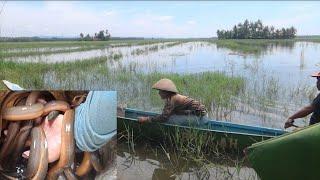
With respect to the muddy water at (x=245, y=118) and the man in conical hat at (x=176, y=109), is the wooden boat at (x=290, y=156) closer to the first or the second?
the muddy water at (x=245, y=118)

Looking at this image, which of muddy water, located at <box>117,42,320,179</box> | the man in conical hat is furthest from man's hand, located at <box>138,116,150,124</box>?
muddy water, located at <box>117,42,320,179</box>

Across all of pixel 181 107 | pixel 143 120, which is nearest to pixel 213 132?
pixel 181 107

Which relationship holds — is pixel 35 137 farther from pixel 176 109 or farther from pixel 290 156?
pixel 176 109

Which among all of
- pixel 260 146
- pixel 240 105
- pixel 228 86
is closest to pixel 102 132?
pixel 260 146

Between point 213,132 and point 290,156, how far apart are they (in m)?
3.08

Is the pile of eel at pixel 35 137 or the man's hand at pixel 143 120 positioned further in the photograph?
the man's hand at pixel 143 120

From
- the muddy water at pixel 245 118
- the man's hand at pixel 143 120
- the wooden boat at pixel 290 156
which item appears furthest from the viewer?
the man's hand at pixel 143 120

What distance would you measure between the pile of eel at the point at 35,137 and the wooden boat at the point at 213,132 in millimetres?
2571

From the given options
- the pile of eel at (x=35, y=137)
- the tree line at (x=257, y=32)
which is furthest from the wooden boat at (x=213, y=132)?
the tree line at (x=257, y=32)

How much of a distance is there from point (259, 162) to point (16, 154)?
1.86 meters

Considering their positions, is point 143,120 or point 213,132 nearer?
point 213,132

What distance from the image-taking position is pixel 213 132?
21.2ft

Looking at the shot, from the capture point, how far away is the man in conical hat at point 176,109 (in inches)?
273

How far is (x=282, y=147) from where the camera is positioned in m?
3.41
